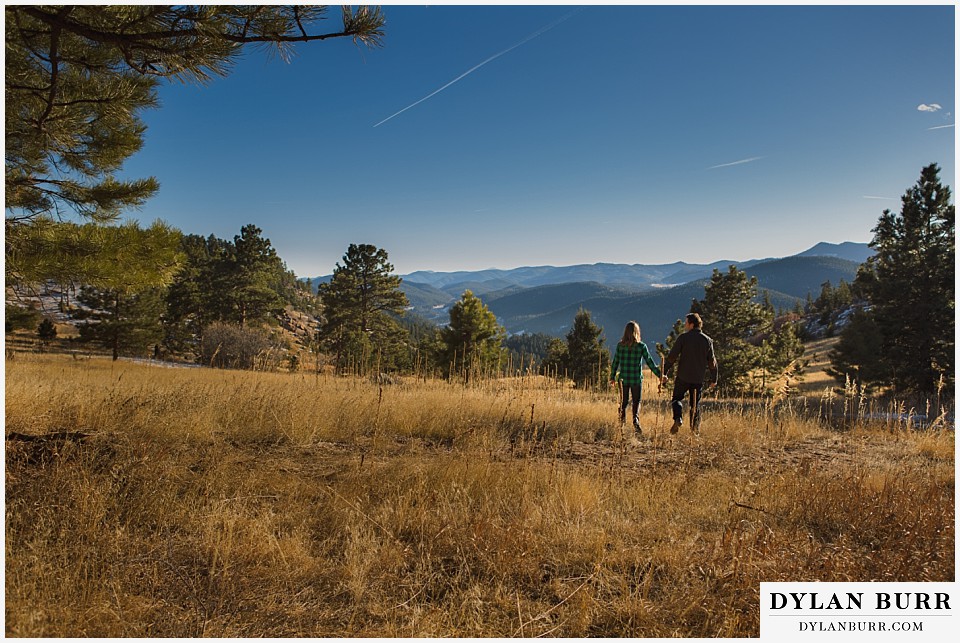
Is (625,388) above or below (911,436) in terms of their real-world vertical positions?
above

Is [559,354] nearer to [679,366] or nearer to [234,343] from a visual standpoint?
[234,343]

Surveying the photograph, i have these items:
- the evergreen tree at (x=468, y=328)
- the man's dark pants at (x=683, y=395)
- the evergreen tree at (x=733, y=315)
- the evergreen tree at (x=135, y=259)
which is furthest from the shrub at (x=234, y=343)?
the man's dark pants at (x=683, y=395)

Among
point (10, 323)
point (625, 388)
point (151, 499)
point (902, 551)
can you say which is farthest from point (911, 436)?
point (10, 323)

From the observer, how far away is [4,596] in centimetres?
231

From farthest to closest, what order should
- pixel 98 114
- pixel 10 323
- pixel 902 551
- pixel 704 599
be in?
pixel 10 323 → pixel 98 114 → pixel 902 551 → pixel 704 599

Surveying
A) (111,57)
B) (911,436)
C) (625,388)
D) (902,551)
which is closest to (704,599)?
(902,551)

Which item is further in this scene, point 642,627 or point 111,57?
point 111,57

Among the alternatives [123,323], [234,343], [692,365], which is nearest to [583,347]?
[234,343]

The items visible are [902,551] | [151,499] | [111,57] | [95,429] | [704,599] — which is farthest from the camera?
[95,429]

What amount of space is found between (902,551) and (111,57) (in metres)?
7.44

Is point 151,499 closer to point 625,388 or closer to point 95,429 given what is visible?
point 95,429

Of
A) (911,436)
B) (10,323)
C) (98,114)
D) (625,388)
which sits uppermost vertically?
(98,114)

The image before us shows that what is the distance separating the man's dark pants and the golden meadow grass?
1386mm

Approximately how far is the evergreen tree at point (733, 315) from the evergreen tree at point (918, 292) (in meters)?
4.21
